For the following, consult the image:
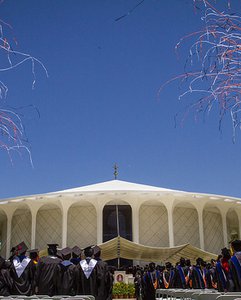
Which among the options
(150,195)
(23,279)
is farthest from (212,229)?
(23,279)

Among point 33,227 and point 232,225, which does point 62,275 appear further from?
point 232,225

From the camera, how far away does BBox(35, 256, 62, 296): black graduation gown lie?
1065 cm

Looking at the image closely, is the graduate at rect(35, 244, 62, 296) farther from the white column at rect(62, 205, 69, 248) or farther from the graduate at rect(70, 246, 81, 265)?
the white column at rect(62, 205, 69, 248)

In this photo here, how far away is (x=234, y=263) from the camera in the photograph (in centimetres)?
786

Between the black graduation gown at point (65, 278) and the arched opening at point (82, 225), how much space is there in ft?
72.8

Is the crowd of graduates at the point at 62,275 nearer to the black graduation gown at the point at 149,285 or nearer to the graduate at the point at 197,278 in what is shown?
the graduate at the point at 197,278

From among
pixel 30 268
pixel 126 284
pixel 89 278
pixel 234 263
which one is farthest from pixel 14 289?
pixel 126 284

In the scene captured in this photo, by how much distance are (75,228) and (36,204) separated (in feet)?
11.1

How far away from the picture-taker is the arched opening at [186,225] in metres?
33.7

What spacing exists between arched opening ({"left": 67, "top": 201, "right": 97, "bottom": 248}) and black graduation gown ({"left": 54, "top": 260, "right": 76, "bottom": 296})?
2220 cm

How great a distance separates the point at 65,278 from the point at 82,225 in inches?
898

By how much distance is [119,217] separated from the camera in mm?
35219

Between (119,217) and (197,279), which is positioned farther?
(119,217)

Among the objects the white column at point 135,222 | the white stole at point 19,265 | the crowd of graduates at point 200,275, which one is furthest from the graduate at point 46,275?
the white column at point 135,222
